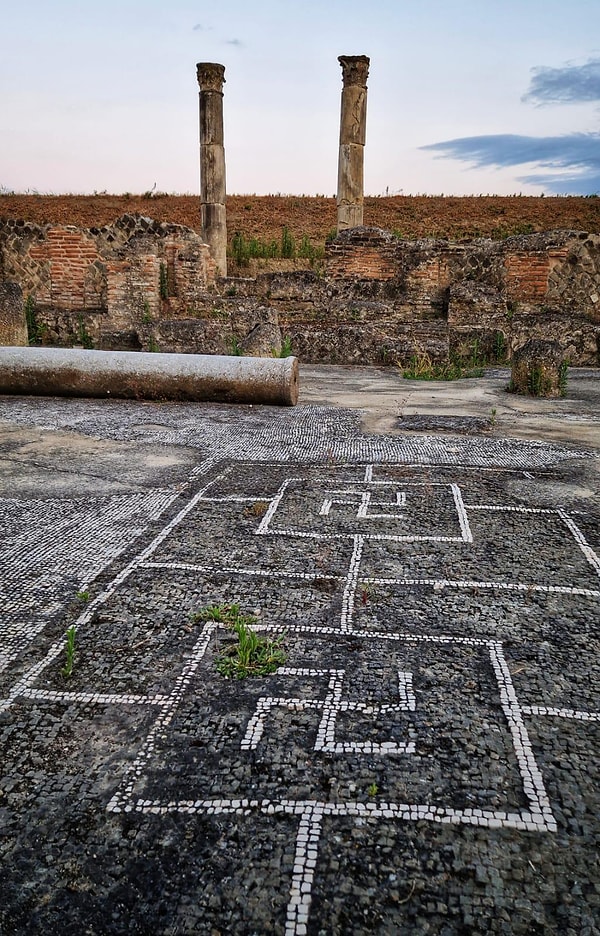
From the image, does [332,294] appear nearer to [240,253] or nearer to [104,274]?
[104,274]

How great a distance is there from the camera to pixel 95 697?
2.02 m

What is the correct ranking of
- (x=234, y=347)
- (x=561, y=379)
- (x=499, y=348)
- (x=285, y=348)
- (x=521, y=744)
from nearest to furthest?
(x=521, y=744) < (x=561, y=379) < (x=234, y=347) < (x=285, y=348) < (x=499, y=348)

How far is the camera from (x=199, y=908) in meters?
1.35

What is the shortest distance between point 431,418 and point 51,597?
395 cm

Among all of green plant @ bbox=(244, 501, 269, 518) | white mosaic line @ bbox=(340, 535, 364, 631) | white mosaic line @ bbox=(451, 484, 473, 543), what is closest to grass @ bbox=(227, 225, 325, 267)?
white mosaic line @ bbox=(451, 484, 473, 543)

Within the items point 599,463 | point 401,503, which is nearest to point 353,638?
point 401,503

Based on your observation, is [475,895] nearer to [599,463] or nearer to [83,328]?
[599,463]

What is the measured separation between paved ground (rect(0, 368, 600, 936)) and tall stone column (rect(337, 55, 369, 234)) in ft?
42.8

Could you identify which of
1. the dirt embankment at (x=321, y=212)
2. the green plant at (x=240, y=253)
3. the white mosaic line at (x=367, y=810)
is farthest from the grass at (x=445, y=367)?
the dirt embankment at (x=321, y=212)

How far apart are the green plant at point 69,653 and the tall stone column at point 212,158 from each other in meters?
14.1

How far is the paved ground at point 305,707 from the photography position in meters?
1.39

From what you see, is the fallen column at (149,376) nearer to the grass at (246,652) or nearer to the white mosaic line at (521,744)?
the grass at (246,652)

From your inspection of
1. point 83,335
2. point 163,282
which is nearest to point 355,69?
point 163,282

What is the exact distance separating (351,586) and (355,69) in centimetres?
1555
